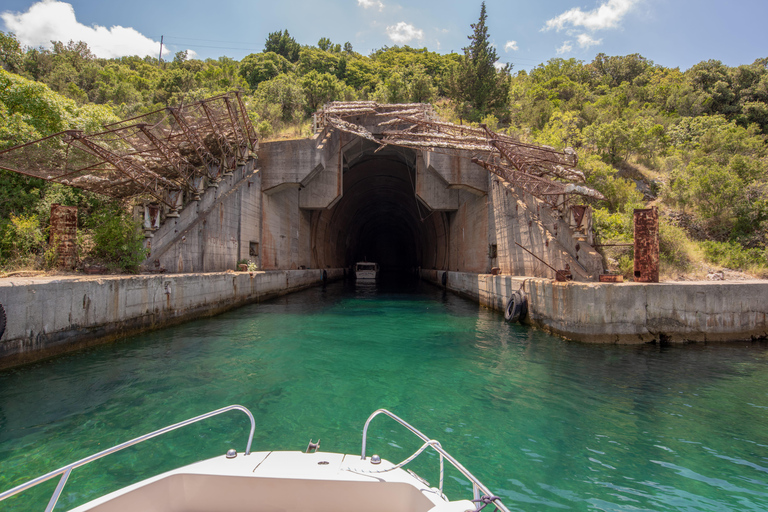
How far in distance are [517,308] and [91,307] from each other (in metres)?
11.3

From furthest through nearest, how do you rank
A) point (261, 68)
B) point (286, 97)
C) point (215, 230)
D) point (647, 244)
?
point (261, 68) → point (286, 97) → point (215, 230) → point (647, 244)

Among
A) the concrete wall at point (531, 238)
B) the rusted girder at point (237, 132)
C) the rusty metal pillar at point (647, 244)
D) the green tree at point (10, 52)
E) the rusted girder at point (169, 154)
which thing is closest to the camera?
the rusty metal pillar at point (647, 244)

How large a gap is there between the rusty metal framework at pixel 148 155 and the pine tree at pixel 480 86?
19.9 metres

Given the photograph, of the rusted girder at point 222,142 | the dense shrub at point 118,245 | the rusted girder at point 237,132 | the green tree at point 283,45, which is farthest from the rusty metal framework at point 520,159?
the green tree at point 283,45

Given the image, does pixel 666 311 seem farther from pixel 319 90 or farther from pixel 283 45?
pixel 283 45

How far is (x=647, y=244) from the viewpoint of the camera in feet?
29.8

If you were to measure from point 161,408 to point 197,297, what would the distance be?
25.0ft

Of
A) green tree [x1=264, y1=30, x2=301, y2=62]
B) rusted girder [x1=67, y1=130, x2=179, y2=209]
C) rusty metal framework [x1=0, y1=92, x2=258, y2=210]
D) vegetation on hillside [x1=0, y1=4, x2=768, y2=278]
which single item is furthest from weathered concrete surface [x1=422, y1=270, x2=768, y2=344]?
green tree [x1=264, y1=30, x2=301, y2=62]

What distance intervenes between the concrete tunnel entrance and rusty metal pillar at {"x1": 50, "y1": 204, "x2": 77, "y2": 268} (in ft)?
50.4

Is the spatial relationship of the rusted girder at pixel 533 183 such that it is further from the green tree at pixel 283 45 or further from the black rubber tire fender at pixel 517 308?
the green tree at pixel 283 45

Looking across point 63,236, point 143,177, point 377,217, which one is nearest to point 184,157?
point 143,177

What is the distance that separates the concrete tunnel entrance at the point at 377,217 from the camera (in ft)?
82.9

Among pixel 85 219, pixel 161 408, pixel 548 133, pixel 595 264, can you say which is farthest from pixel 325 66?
pixel 161 408

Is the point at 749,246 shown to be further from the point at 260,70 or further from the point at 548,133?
the point at 260,70
